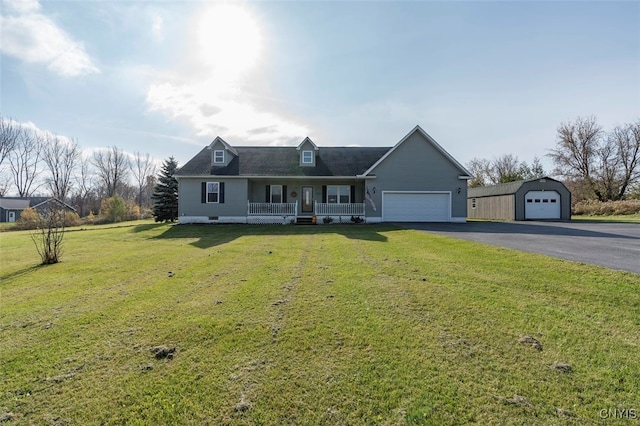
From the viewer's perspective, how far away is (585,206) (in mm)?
33750

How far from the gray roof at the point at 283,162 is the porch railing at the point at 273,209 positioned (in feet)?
7.13

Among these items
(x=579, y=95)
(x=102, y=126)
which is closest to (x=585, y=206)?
(x=579, y=95)

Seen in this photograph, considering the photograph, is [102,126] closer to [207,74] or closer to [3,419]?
[207,74]

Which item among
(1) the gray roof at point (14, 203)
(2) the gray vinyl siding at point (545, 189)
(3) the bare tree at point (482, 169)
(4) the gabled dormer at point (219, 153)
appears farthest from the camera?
(3) the bare tree at point (482, 169)

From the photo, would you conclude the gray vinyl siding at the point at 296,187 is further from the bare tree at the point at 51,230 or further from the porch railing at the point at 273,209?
the bare tree at the point at 51,230

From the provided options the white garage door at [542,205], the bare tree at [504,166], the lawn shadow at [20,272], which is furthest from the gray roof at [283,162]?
the bare tree at [504,166]

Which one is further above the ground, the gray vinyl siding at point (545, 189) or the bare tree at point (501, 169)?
the bare tree at point (501, 169)

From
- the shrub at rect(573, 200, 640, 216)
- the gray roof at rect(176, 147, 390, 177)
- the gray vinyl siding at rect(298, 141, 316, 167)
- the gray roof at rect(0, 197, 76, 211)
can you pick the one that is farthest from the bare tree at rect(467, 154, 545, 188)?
the gray roof at rect(0, 197, 76, 211)

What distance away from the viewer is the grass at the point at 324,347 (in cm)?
235

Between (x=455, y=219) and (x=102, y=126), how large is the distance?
33543 millimetres

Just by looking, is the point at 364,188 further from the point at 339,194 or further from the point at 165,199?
the point at 165,199

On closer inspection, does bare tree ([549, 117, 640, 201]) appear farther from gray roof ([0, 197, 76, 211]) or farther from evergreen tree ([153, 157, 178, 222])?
gray roof ([0, 197, 76, 211])

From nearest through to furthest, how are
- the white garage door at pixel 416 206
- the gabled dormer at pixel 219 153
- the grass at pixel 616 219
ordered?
the white garage door at pixel 416 206 → the gabled dormer at pixel 219 153 → the grass at pixel 616 219

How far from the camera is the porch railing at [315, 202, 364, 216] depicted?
68.2 ft
